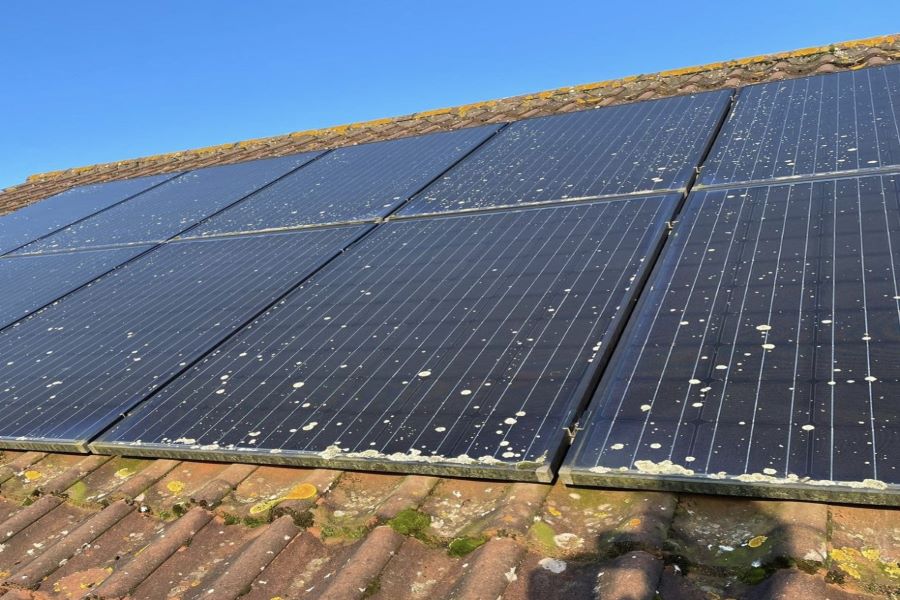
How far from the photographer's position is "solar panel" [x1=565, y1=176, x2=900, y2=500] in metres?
1.94

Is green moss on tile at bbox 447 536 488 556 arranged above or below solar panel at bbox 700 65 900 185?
below

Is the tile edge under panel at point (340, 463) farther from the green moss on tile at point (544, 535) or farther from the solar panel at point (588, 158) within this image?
the solar panel at point (588, 158)

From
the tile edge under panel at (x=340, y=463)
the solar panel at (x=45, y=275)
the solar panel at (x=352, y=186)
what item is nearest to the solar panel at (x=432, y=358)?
the tile edge under panel at (x=340, y=463)

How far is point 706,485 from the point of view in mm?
1965

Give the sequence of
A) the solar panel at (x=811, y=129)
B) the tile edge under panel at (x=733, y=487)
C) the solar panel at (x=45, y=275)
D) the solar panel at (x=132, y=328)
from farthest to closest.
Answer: the solar panel at (x=45, y=275)
the solar panel at (x=811, y=129)
the solar panel at (x=132, y=328)
the tile edge under panel at (x=733, y=487)

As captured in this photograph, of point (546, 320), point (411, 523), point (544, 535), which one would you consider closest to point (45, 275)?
point (546, 320)

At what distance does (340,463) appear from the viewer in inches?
99.2

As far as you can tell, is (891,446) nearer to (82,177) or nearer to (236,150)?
(236,150)

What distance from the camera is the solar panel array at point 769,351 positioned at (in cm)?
194

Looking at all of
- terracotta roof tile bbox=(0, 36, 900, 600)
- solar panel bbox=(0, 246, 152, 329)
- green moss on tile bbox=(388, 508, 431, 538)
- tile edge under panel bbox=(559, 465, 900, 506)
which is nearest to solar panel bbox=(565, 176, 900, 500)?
tile edge under panel bbox=(559, 465, 900, 506)

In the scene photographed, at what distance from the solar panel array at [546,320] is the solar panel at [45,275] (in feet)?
0.10

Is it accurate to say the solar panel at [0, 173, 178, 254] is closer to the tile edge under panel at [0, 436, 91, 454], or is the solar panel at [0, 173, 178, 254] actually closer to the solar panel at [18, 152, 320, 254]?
the solar panel at [18, 152, 320, 254]

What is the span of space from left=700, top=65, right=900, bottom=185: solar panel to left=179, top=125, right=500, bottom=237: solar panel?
6.57 feet

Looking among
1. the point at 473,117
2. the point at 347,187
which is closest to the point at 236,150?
the point at 473,117
